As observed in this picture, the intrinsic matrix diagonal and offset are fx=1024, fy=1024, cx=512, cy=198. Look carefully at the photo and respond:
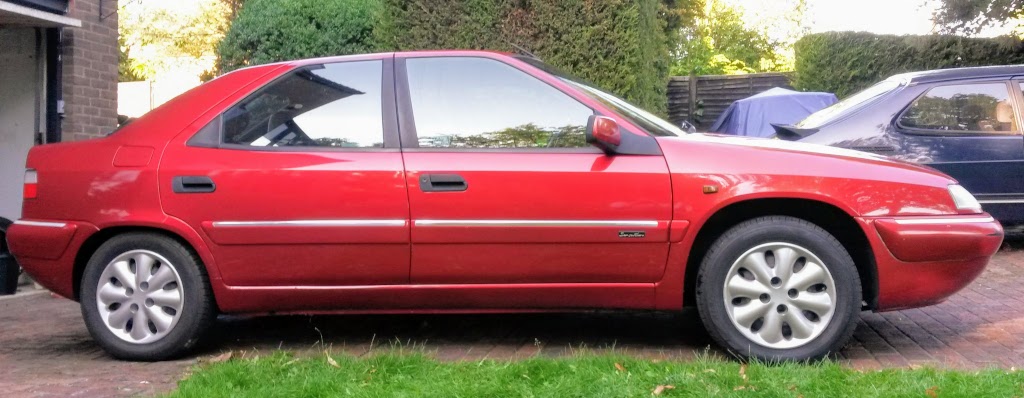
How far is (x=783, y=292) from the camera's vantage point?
4.59 metres

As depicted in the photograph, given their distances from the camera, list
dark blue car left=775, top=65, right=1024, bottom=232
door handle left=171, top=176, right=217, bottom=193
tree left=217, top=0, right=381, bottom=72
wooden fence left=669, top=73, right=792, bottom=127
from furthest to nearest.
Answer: wooden fence left=669, top=73, right=792, bottom=127 < tree left=217, top=0, right=381, bottom=72 < dark blue car left=775, top=65, right=1024, bottom=232 < door handle left=171, top=176, right=217, bottom=193

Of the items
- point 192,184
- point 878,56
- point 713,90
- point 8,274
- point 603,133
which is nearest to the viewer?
point 603,133

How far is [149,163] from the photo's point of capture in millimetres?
4934

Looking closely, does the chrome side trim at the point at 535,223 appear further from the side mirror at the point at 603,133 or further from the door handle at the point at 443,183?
the side mirror at the point at 603,133

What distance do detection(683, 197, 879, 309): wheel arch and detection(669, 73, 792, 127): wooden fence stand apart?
545 inches

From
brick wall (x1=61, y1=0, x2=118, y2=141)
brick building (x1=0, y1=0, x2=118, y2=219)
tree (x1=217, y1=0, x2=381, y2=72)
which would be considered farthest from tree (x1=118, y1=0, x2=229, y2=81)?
brick building (x1=0, y1=0, x2=118, y2=219)

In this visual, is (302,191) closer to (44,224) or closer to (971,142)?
(44,224)

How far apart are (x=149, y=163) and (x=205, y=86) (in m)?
0.53

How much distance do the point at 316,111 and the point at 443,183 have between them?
0.80 metres

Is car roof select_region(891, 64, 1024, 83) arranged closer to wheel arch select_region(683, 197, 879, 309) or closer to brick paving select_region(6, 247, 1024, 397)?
brick paving select_region(6, 247, 1024, 397)

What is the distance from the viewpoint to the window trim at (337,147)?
4871 mm

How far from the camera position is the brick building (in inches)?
383

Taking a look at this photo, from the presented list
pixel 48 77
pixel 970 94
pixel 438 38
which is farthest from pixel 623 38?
pixel 48 77

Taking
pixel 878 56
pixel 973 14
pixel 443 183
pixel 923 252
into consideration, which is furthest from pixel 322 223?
pixel 878 56
